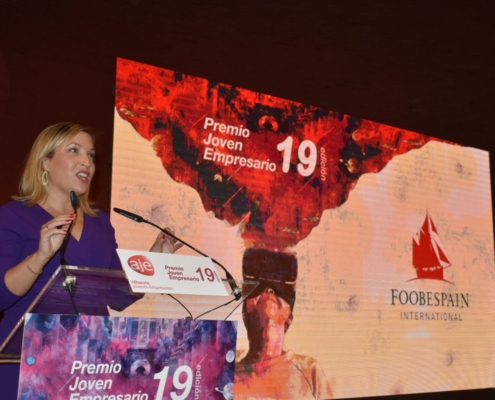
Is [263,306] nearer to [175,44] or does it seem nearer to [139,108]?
[139,108]

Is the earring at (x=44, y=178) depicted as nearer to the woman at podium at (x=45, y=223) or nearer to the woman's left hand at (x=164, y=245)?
the woman at podium at (x=45, y=223)

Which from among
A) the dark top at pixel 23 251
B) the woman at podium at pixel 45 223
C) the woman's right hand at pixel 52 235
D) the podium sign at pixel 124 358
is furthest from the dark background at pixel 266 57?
the podium sign at pixel 124 358

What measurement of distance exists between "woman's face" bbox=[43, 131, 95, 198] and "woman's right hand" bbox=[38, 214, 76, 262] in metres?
0.43

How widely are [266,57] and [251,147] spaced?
27.4 inches

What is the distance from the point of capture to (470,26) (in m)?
4.75

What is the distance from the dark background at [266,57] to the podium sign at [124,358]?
168 centimetres

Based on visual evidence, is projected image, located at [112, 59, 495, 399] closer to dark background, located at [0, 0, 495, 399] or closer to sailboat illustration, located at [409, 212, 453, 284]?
sailboat illustration, located at [409, 212, 453, 284]

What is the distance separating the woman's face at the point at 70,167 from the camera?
1974 millimetres

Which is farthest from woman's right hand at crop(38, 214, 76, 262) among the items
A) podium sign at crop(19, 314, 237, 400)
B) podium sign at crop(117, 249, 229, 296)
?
podium sign at crop(19, 314, 237, 400)

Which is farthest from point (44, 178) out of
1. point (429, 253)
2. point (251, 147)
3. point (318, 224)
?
point (429, 253)

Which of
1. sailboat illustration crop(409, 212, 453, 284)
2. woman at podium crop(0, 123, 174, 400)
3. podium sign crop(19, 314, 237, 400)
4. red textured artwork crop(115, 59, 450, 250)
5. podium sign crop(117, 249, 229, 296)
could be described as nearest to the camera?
podium sign crop(19, 314, 237, 400)

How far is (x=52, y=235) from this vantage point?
1510mm

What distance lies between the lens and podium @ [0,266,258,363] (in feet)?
4.36

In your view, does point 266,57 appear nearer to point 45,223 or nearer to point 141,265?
point 45,223
